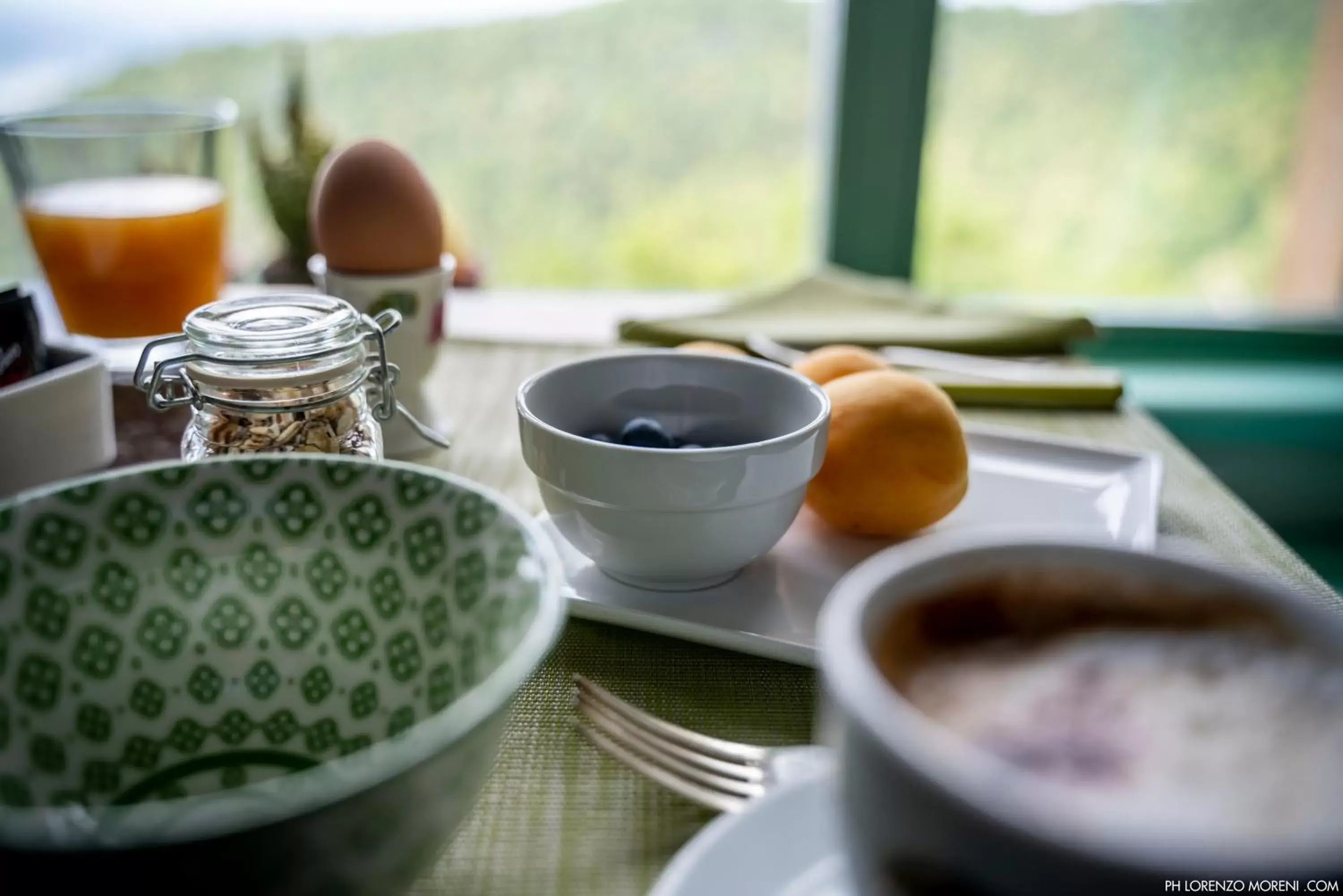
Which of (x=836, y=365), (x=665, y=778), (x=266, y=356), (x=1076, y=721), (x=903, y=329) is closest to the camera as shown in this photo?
(x=1076, y=721)

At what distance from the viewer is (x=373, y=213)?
771 millimetres

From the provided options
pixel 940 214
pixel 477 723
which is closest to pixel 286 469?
pixel 477 723

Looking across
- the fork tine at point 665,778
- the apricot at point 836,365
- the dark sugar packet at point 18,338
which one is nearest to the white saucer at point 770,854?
the fork tine at point 665,778

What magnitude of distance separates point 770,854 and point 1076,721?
12 centimetres

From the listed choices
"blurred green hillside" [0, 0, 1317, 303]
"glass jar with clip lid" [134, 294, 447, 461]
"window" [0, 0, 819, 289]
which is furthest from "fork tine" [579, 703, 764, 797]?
"blurred green hillside" [0, 0, 1317, 303]

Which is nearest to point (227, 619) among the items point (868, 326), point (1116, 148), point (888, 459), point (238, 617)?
point (238, 617)

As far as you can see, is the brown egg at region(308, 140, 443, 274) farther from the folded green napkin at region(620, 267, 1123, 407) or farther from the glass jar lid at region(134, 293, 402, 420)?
the folded green napkin at region(620, 267, 1123, 407)

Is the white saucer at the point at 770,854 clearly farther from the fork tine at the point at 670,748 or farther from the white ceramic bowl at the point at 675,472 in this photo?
the white ceramic bowl at the point at 675,472

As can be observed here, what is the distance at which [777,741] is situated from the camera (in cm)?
47

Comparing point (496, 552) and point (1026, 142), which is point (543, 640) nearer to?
point (496, 552)

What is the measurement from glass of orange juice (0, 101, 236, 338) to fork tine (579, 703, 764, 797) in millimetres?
543

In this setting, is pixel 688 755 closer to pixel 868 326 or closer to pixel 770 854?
pixel 770 854

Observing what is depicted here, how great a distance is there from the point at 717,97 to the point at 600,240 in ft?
1.05

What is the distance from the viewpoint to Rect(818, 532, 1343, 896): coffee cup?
24 cm
